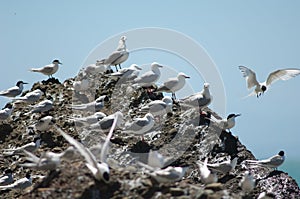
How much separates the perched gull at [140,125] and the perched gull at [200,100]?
1.60 m

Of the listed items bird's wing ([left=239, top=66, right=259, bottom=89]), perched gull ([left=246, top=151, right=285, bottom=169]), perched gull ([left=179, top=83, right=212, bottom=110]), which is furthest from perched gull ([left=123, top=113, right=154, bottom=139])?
bird's wing ([left=239, top=66, right=259, bottom=89])

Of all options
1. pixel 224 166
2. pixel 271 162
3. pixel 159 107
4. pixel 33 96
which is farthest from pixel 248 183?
pixel 33 96

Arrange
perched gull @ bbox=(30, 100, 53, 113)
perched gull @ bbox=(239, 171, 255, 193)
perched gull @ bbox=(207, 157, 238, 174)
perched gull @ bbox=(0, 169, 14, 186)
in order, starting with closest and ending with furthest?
1. perched gull @ bbox=(239, 171, 255, 193)
2. perched gull @ bbox=(207, 157, 238, 174)
3. perched gull @ bbox=(0, 169, 14, 186)
4. perched gull @ bbox=(30, 100, 53, 113)

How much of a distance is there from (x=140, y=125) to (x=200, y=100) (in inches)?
87.9

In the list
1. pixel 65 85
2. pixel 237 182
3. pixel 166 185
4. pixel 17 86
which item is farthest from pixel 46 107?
pixel 166 185

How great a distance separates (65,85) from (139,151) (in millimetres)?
5297

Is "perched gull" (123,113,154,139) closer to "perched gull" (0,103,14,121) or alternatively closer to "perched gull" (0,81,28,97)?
"perched gull" (0,103,14,121)

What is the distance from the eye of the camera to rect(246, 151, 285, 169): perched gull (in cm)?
2064

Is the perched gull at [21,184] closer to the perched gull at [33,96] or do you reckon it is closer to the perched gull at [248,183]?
the perched gull at [33,96]

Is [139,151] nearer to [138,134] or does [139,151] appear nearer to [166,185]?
[138,134]

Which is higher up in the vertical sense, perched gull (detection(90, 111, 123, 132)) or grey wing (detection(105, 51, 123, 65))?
grey wing (detection(105, 51, 123, 65))

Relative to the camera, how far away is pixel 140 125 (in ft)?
67.4

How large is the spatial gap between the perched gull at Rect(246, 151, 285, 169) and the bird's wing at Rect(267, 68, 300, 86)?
333 centimetres

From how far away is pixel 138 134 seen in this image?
68.8ft
